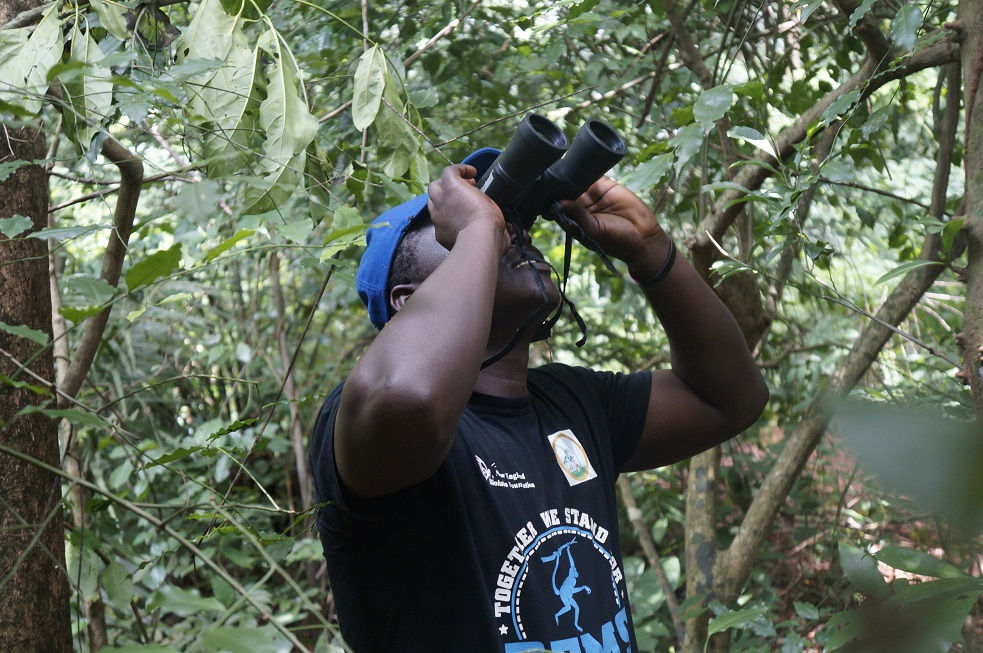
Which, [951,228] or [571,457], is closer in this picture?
[951,228]

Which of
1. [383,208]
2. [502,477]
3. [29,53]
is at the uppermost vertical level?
[29,53]

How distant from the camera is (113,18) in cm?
127

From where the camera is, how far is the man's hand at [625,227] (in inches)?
59.2

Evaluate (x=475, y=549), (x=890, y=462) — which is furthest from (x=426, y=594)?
(x=890, y=462)

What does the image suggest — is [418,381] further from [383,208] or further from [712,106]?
[383,208]

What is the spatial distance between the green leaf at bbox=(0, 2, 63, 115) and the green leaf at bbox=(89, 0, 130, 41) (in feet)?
0.19

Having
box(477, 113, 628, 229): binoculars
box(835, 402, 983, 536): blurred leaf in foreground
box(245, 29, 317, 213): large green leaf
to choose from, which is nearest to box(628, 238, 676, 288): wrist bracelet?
box(477, 113, 628, 229): binoculars

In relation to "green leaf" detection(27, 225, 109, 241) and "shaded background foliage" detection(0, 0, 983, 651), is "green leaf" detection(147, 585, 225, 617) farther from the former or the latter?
"green leaf" detection(27, 225, 109, 241)

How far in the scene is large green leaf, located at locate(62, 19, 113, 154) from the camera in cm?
109

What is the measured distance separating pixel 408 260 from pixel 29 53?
0.58 m

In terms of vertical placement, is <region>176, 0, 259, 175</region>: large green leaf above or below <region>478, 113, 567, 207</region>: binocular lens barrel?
above

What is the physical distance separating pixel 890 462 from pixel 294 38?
232 cm

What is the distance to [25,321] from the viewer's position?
4.32 ft

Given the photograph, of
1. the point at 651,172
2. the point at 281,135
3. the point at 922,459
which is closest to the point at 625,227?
the point at 651,172
